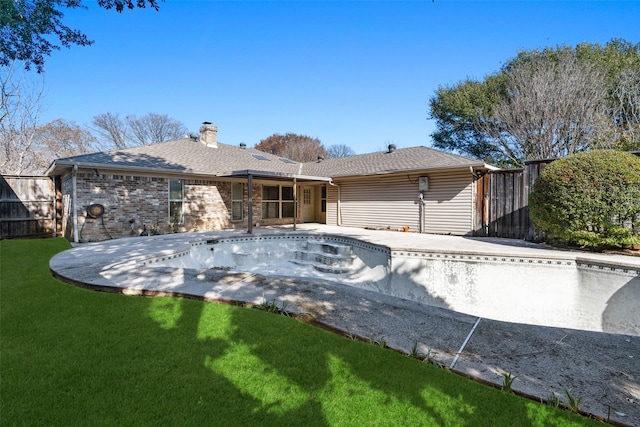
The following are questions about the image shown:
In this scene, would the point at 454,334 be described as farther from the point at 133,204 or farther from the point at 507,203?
the point at 133,204

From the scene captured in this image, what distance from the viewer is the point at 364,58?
13.7 metres

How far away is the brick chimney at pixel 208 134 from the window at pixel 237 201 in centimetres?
388

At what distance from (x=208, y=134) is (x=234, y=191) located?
4.43 m

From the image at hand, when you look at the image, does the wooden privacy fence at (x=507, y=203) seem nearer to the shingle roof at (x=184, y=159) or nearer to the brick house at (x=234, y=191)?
the brick house at (x=234, y=191)

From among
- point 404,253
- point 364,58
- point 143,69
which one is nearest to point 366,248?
point 404,253

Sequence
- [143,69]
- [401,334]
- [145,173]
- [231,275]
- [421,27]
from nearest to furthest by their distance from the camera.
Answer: [401,334] → [231,275] → [421,27] → [145,173] → [143,69]

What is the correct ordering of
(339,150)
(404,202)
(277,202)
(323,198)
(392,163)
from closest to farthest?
A: (404,202)
(392,163)
(277,202)
(323,198)
(339,150)

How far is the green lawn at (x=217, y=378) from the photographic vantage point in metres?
2.19

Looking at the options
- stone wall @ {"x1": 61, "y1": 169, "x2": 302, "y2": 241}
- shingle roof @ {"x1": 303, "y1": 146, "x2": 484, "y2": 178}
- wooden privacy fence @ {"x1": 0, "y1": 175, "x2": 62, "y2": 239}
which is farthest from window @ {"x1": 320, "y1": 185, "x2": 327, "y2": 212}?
wooden privacy fence @ {"x1": 0, "y1": 175, "x2": 62, "y2": 239}

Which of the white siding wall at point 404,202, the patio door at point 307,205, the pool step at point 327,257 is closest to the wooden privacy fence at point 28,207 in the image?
the pool step at point 327,257

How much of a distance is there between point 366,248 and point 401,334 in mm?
5412

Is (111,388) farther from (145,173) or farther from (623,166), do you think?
(145,173)

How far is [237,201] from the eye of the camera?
13703mm

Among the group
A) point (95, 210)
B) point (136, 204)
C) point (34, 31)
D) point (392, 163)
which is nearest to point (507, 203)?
point (392, 163)
